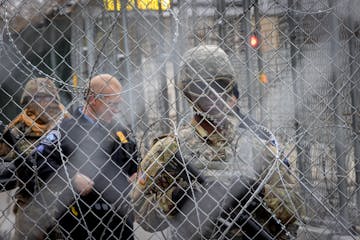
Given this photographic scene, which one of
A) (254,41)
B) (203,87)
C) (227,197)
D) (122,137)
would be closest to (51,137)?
(122,137)

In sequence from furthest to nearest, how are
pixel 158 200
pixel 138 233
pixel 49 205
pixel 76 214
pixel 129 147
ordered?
1. pixel 138 233
2. pixel 129 147
3. pixel 76 214
4. pixel 49 205
5. pixel 158 200

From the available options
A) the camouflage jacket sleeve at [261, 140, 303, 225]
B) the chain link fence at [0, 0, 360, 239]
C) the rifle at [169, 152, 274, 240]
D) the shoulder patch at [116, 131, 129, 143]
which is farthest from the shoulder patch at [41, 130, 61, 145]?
the camouflage jacket sleeve at [261, 140, 303, 225]

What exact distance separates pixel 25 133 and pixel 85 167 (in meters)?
0.48

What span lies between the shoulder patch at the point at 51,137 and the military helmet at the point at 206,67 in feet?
2.44

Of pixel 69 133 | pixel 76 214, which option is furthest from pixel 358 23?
pixel 76 214

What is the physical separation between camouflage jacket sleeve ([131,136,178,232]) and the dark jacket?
185 mm

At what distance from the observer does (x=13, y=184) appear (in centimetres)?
273

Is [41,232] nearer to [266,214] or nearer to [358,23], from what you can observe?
[266,214]

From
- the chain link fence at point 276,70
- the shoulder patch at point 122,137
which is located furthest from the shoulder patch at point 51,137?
the shoulder patch at point 122,137

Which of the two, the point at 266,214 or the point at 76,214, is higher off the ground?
the point at 266,214

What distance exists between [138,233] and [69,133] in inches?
61.7

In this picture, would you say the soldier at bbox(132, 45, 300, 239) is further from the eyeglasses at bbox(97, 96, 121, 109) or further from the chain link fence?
the eyeglasses at bbox(97, 96, 121, 109)

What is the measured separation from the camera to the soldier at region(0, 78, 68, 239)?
8.22ft

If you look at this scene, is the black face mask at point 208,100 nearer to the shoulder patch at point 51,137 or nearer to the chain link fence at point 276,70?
the chain link fence at point 276,70
